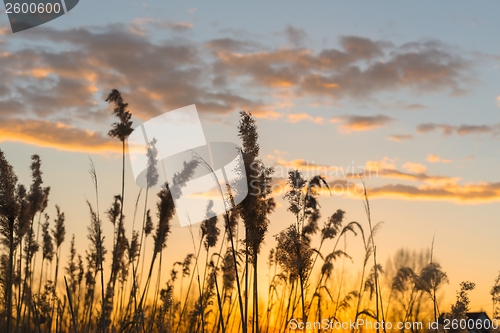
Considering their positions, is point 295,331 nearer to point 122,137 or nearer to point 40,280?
point 122,137

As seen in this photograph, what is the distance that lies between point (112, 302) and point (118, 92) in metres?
4.90

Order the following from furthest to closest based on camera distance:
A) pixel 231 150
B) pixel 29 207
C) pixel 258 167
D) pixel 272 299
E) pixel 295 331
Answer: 1. pixel 272 299
2. pixel 295 331
3. pixel 29 207
4. pixel 231 150
5. pixel 258 167

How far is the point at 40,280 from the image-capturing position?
909 cm

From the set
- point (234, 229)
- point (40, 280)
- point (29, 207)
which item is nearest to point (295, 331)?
point (234, 229)

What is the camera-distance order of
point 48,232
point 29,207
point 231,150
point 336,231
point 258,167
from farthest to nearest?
point 48,232 → point 336,231 → point 29,207 → point 231,150 → point 258,167

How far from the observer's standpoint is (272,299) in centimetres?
864

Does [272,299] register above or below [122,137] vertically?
below

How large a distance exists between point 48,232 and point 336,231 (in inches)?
201

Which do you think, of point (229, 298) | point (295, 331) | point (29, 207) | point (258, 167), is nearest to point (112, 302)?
point (229, 298)

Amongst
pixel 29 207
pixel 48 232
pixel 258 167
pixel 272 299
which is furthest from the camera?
pixel 48 232

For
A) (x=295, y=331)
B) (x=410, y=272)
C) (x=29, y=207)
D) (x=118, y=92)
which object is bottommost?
(x=295, y=331)

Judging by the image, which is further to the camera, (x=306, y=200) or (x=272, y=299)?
(x=272, y=299)

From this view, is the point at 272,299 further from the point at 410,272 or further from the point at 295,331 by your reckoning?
the point at 410,272

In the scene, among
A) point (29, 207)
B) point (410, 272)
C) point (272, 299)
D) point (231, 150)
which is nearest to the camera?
point (231, 150)
